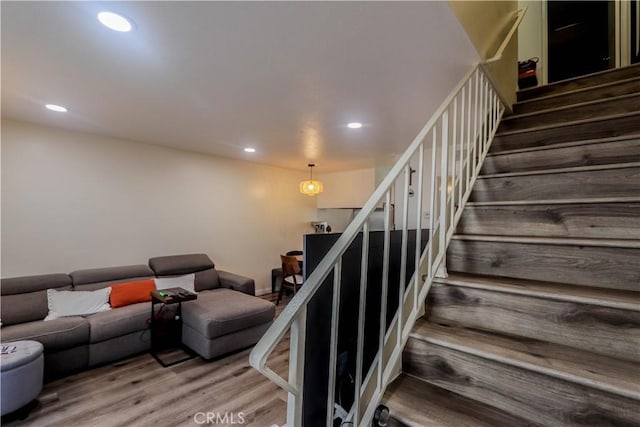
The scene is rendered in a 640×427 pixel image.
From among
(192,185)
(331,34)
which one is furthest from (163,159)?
(331,34)

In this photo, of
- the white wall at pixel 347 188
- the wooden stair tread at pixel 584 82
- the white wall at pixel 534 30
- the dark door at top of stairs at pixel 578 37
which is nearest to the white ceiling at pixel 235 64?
the wooden stair tread at pixel 584 82

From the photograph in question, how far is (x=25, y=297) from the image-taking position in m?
2.71

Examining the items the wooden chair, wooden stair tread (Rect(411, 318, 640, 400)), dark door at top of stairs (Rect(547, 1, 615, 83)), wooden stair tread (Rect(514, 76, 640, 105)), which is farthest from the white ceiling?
dark door at top of stairs (Rect(547, 1, 615, 83))

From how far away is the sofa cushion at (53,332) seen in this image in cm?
235

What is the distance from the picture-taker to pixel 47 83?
2.07m

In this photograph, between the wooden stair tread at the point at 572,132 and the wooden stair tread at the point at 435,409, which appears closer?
the wooden stair tread at the point at 435,409

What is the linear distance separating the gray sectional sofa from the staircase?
216 cm

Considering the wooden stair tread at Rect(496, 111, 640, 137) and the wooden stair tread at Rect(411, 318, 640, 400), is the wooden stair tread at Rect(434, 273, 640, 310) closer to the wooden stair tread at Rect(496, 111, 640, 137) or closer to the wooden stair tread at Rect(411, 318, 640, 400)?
the wooden stair tread at Rect(411, 318, 640, 400)

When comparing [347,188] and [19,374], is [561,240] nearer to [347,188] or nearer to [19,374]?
[19,374]

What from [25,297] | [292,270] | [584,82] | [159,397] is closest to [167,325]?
[159,397]

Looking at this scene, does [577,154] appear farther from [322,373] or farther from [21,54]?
[21,54]

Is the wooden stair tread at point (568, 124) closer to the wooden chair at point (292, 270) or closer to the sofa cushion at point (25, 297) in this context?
the wooden chair at point (292, 270)

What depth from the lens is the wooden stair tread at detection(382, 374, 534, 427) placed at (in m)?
1.01

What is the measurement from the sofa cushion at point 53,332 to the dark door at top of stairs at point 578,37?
6.17 metres
